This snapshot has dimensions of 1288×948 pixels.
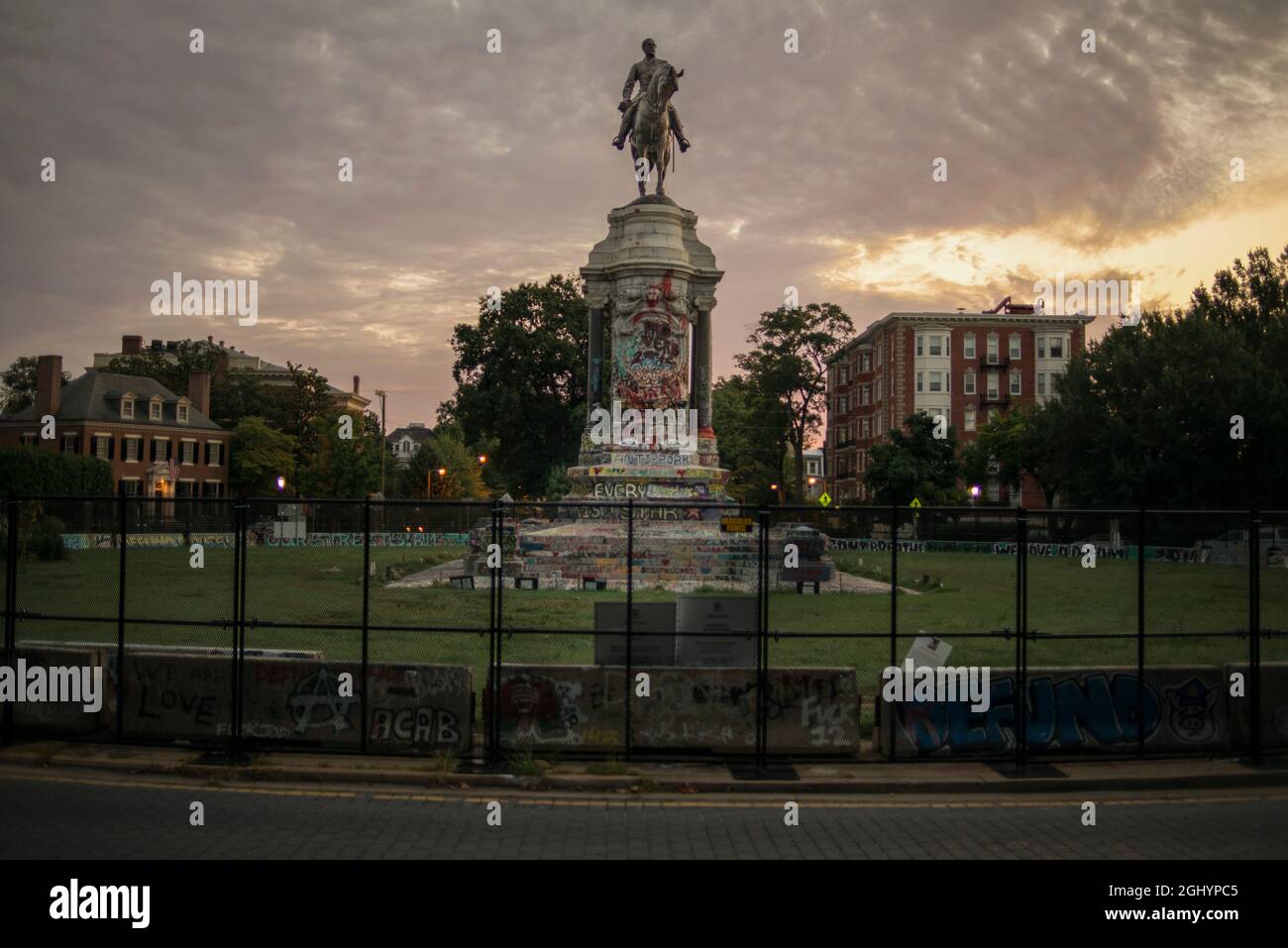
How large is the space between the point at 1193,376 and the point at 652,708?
182 ft

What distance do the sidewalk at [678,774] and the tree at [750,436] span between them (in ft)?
275

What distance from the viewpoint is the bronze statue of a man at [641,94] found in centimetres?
4397

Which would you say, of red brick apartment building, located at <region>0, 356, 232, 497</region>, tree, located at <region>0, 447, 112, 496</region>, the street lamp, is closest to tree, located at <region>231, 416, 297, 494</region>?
red brick apartment building, located at <region>0, 356, 232, 497</region>

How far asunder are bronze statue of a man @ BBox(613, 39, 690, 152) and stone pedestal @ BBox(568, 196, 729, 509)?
3.14m

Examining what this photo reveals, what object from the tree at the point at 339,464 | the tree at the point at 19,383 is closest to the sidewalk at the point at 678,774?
the tree at the point at 339,464

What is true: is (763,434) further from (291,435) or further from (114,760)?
(114,760)

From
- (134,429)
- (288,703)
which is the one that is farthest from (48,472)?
(288,703)

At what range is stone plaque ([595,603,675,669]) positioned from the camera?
42.2ft

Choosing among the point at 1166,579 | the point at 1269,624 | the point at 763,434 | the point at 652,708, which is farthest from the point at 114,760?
the point at 763,434

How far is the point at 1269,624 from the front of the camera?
74.8ft

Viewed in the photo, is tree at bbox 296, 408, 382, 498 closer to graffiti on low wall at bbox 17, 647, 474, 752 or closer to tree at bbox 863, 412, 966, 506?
tree at bbox 863, 412, 966, 506

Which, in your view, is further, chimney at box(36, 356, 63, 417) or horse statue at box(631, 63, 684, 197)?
chimney at box(36, 356, 63, 417)

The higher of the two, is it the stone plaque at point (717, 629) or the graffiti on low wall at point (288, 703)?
the stone plaque at point (717, 629)

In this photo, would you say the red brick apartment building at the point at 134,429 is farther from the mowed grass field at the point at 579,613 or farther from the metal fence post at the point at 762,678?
the metal fence post at the point at 762,678
